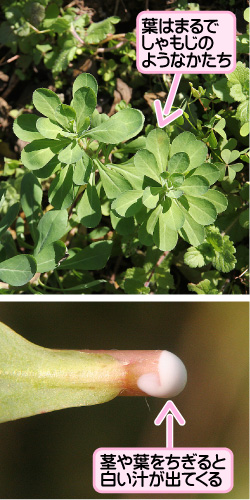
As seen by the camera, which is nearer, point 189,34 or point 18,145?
point 189,34

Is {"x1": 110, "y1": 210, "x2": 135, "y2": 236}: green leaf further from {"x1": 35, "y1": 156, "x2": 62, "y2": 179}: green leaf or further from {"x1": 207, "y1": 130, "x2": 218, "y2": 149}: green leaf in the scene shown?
{"x1": 207, "y1": 130, "x2": 218, "y2": 149}: green leaf

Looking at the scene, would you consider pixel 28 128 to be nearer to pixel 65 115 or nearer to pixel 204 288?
pixel 65 115

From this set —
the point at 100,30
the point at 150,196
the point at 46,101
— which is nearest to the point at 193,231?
the point at 150,196

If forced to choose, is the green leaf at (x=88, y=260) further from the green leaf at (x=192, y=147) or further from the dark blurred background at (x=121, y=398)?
the green leaf at (x=192, y=147)

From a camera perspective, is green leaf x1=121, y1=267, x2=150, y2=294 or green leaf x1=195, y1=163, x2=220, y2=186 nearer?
green leaf x1=195, y1=163, x2=220, y2=186

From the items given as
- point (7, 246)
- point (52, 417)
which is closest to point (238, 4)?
point (7, 246)

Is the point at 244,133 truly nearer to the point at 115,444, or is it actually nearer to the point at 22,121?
the point at 22,121

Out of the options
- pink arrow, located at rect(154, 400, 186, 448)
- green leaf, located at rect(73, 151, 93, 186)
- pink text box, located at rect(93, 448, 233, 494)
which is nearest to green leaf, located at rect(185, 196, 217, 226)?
green leaf, located at rect(73, 151, 93, 186)
